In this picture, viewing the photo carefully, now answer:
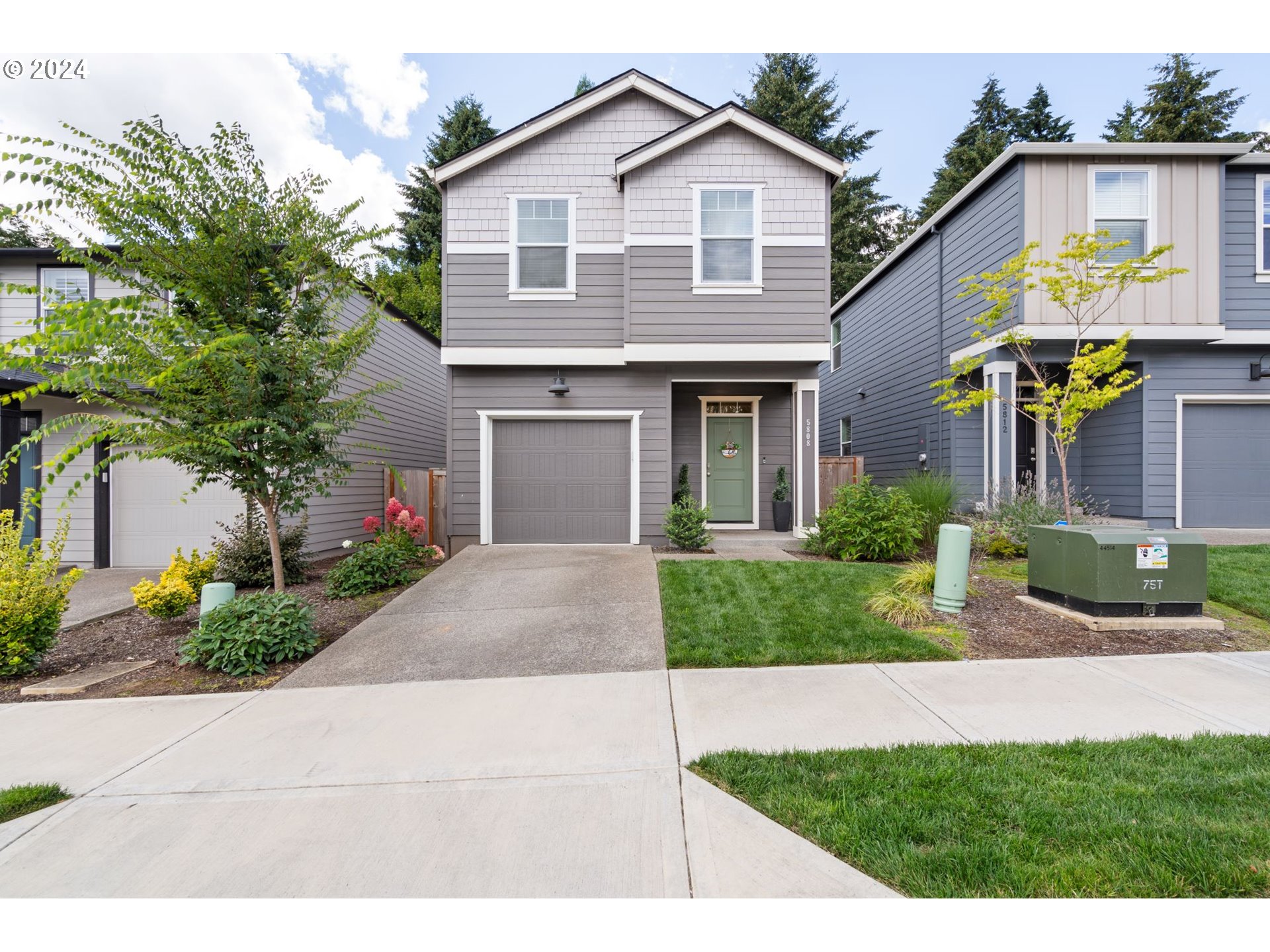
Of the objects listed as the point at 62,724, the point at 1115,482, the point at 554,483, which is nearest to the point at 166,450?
the point at 62,724

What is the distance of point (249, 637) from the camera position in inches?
180

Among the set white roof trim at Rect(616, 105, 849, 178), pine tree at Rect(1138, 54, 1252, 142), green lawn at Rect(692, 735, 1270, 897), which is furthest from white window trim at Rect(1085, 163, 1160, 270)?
pine tree at Rect(1138, 54, 1252, 142)

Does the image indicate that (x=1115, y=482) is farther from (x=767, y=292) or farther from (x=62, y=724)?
(x=62, y=724)

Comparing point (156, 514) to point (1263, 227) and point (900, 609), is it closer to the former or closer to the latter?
point (900, 609)

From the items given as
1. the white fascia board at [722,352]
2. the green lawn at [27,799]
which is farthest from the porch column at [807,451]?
the green lawn at [27,799]

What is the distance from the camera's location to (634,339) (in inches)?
348

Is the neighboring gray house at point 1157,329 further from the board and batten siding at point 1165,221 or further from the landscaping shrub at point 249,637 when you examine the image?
the landscaping shrub at point 249,637

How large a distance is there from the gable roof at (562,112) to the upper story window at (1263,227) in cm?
907

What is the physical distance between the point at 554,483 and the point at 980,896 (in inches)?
307

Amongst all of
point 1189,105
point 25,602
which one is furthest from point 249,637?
point 1189,105

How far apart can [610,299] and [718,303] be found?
5.56 feet

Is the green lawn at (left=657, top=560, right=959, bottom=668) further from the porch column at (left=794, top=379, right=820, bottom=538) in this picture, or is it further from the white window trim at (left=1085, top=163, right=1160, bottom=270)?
the white window trim at (left=1085, top=163, right=1160, bottom=270)

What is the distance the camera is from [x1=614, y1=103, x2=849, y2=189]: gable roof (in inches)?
341

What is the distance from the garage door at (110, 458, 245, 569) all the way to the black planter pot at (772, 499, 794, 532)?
8.80 meters
